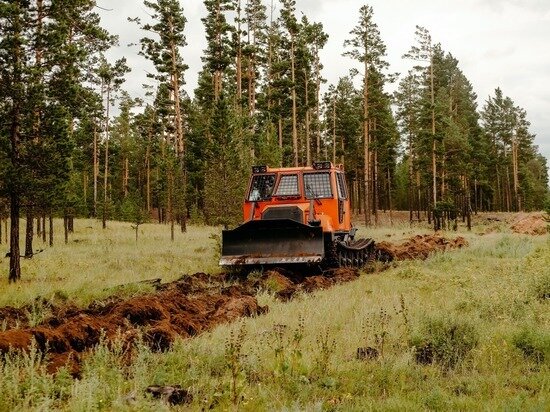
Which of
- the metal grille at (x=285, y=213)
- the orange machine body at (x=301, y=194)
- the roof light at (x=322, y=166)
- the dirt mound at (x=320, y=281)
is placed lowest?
the dirt mound at (x=320, y=281)

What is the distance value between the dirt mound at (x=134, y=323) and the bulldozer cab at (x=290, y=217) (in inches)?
103

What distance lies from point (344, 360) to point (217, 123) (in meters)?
20.8

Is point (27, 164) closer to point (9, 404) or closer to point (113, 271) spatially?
point (113, 271)

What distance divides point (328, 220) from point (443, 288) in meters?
4.12

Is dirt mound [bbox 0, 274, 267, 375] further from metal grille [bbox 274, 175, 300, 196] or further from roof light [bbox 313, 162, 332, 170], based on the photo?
roof light [bbox 313, 162, 332, 170]

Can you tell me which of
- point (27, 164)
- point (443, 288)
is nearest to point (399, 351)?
point (443, 288)

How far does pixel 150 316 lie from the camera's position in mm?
7430

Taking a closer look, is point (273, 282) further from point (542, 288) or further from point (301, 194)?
point (542, 288)

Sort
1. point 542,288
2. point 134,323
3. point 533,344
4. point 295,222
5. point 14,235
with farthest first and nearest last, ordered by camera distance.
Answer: point 295,222
point 14,235
point 542,288
point 134,323
point 533,344

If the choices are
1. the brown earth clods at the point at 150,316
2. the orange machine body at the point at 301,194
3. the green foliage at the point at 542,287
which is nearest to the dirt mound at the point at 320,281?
the brown earth clods at the point at 150,316

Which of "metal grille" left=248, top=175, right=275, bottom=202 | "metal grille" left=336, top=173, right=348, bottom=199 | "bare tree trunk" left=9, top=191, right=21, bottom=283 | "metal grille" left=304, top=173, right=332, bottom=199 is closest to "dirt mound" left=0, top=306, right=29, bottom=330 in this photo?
"bare tree trunk" left=9, top=191, right=21, bottom=283

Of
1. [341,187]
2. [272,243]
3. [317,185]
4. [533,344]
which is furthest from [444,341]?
[341,187]

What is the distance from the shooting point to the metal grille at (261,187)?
14266mm

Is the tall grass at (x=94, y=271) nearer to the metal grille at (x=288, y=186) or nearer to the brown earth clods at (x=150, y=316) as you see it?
the brown earth clods at (x=150, y=316)
